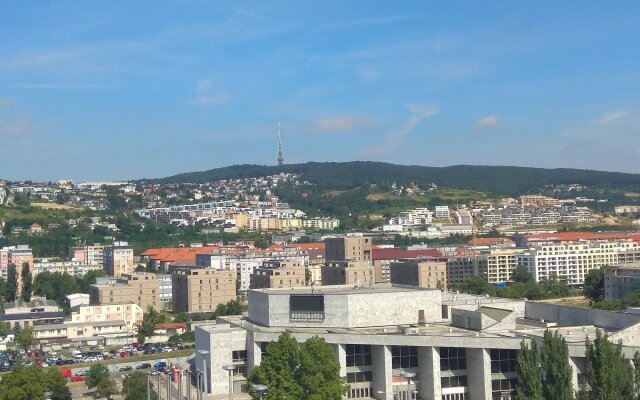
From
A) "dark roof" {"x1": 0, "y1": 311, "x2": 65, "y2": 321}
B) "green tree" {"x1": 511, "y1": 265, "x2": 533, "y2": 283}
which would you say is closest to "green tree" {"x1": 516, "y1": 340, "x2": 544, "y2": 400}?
"dark roof" {"x1": 0, "y1": 311, "x2": 65, "y2": 321}

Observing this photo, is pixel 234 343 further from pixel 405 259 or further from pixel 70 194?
pixel 70 194

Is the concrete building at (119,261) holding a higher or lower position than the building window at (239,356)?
higher

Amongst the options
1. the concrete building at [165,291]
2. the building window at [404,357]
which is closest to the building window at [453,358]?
the building window at [404,357]

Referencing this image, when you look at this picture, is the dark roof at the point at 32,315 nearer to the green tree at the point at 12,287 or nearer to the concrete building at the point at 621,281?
the green tree at the point at 12,287

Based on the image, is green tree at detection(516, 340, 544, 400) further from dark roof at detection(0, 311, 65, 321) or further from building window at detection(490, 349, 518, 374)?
dark roof at detection(0, 311, 65, 321)

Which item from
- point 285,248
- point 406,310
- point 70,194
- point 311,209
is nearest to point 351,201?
point 311,209
